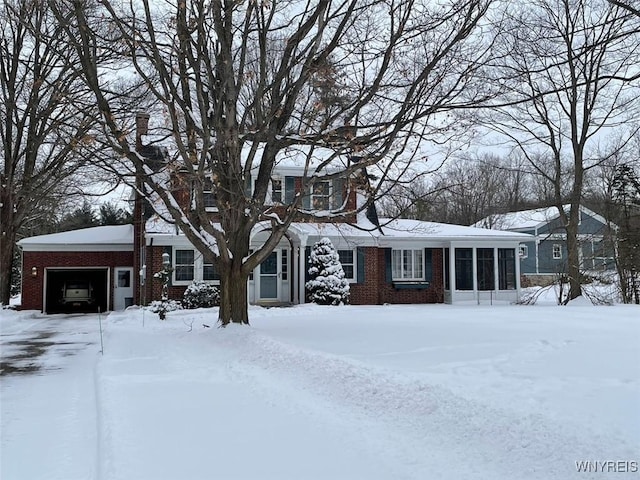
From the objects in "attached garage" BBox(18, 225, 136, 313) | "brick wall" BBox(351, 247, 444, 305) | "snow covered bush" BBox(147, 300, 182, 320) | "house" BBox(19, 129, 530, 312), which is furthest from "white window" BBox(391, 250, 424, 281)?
"attached garage" BBox(18, 225, 136, 313)

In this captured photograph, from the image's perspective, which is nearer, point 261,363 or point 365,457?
point 365,457

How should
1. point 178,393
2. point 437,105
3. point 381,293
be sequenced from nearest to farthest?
point 178,393, point 437,105, point 381,293

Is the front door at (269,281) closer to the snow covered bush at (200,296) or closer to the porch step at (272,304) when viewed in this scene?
the porch step at (272,304)

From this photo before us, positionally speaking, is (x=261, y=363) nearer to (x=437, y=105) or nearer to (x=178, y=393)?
(x=178, y=393)

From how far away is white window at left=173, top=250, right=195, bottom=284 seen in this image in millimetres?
23250

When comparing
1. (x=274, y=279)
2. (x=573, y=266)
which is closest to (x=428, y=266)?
(x=573, y=266)

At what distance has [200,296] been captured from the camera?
21.7 meters

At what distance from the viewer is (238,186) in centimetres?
1270

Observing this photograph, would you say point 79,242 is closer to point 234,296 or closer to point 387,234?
point 387,234

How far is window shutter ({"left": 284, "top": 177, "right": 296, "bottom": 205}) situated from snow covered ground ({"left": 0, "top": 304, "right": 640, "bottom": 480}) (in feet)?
40.8

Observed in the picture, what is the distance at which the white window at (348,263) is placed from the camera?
→ 24.6m

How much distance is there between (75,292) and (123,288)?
3829 millimetres

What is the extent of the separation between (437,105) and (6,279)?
21.0 metres

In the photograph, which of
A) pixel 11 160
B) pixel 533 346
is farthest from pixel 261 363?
pixel 11 160
